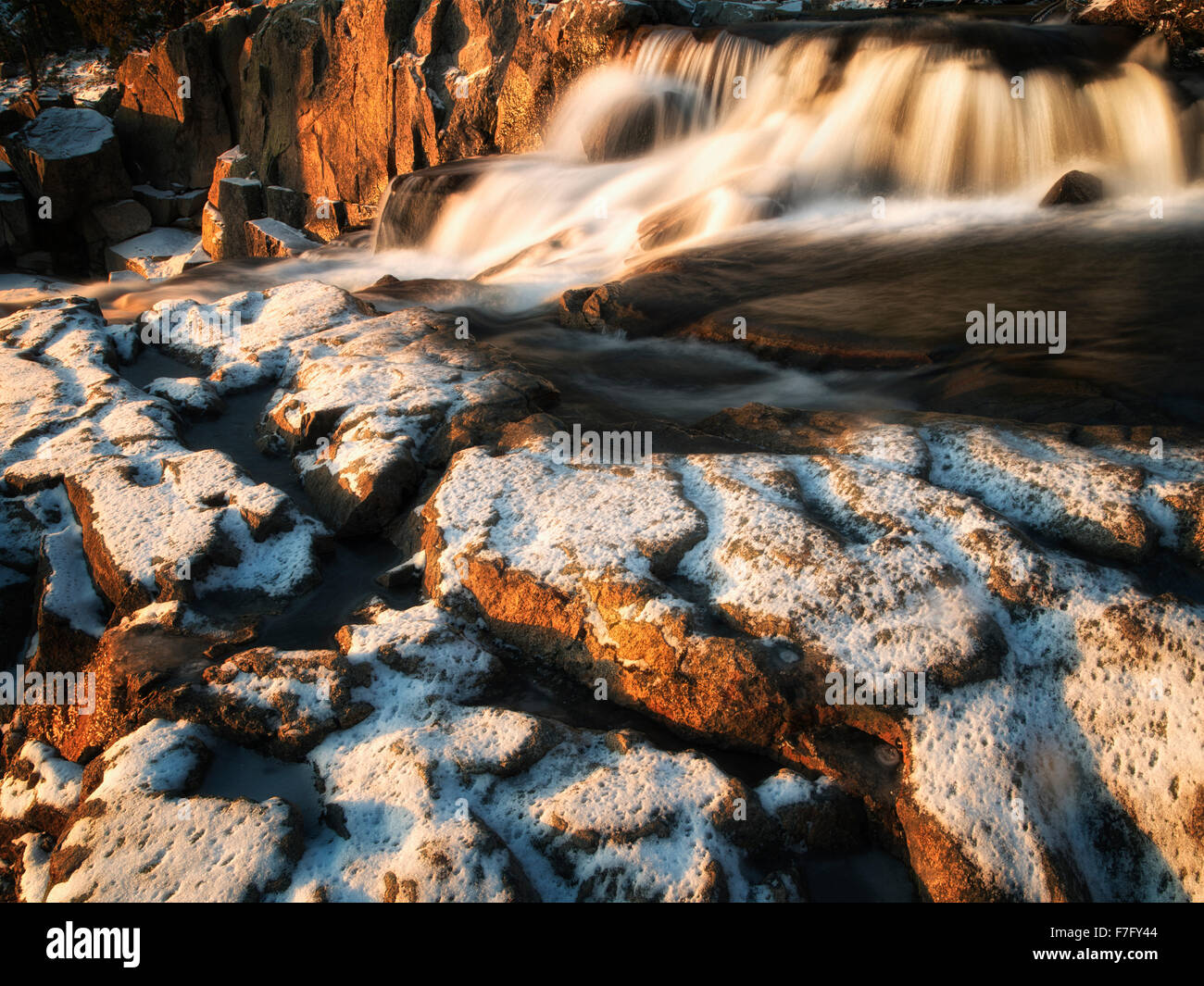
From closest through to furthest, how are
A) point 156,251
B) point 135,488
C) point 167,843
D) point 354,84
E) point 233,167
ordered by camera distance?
point 167,843
point 135,488
point 354,84
point 156,251
point 233,167

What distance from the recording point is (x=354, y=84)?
2300 cm

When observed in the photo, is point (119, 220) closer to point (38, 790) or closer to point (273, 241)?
point (273, 241)

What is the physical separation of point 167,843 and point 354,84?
2401 centimetres

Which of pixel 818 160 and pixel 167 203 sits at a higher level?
pixel 818 160

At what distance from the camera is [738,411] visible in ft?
23.2

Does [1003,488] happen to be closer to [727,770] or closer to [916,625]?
[916,625]

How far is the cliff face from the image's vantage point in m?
19.1

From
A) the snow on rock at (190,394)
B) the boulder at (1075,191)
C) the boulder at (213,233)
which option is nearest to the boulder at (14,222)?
the boulder at (213,233)

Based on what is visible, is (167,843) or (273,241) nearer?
(167,843)

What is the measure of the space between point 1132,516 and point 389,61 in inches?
891

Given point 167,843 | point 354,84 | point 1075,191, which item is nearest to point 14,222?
point 354,84

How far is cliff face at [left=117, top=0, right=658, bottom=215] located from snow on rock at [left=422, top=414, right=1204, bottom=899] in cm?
1564

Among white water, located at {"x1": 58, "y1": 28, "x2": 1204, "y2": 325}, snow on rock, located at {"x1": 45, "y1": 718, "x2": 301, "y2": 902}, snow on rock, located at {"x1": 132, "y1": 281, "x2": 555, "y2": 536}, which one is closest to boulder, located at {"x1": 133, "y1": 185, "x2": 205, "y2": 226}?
white water, located at {"x1": 58, "y1": 28, "x2": 1204, "y2": 325}
